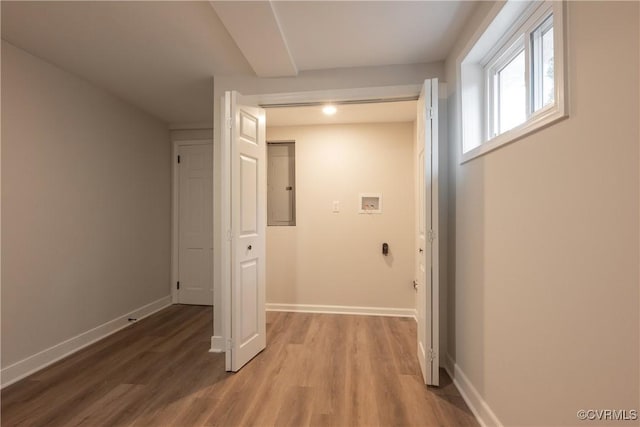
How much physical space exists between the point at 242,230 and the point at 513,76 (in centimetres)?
210

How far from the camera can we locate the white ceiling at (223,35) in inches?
64.9

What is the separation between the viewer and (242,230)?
2.23m

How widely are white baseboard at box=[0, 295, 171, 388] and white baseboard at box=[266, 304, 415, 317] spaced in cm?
158

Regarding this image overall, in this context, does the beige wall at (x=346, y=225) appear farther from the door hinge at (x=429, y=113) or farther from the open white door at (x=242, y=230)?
the door hinge at (x=429, y=113)

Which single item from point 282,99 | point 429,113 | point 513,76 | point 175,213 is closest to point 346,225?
point 282,99

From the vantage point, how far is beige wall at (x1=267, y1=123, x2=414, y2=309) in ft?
11.2

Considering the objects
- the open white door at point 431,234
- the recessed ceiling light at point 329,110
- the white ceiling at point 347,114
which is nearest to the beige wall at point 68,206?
the white ceiling at point 347,114

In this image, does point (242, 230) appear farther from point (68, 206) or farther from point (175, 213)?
point (175, 213)

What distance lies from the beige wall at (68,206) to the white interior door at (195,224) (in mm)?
393

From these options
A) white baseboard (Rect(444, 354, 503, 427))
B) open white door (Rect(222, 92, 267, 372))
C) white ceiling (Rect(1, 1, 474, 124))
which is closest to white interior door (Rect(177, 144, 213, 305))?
white ceiling (Rect(1, 1, 474, 124))

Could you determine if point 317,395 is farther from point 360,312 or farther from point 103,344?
point 103,344

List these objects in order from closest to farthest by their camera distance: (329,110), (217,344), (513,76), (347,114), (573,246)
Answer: (573,246) < (513,76) < (217,344) < (329,110) < (347,114)

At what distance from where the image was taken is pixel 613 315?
83 cm

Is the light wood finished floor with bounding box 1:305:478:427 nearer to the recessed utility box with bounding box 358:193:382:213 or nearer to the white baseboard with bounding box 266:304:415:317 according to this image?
the white baseboard with bounding box 266:304:415:317
